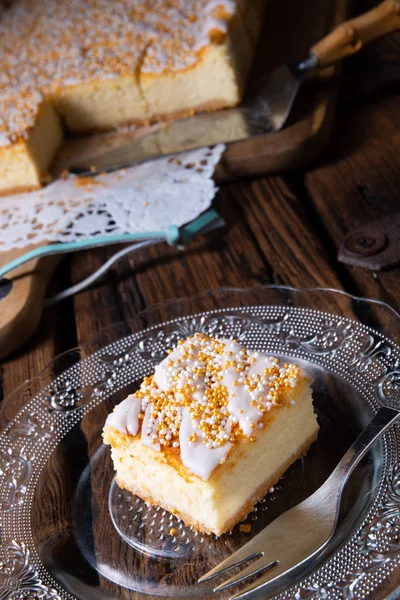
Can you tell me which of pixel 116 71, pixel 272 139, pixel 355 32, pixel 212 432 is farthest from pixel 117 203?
pixel 212 432

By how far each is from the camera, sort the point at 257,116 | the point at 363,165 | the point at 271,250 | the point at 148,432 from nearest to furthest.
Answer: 1. the point at 148,432
2. the point at 271,250
3. the point at 363,165
4. the point at 257,116

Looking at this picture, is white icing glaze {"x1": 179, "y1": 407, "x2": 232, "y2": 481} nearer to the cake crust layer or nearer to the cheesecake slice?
the cheesecake slice

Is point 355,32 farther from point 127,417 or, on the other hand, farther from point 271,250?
point 127,417

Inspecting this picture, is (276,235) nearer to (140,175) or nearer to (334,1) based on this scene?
(140,175)

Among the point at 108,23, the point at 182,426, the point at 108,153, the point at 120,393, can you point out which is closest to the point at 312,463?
the point at 182,426

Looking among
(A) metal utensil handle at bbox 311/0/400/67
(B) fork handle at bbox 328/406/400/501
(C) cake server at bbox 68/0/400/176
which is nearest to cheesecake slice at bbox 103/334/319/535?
(B) fork handle at bbox 328/406/400/501

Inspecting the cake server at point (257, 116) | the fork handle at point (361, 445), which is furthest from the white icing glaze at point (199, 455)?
the cake server at point (257, 116)

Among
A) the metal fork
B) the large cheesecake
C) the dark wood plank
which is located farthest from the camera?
the large cheesecake

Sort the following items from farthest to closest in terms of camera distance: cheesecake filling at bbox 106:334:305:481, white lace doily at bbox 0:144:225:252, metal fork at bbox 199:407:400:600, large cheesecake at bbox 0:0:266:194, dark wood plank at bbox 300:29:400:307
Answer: large cheesecake at bbox 0:0:266:194, white lace doily at bbox 0:144:225:252, dark wood plank at bbox 300:29:400:307, cheesecake filling at bbox 106:334:305:481, metal fork at bbox 199:407:400:600

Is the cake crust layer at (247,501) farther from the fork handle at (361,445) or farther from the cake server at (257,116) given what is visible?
the cake server at (257,116)
